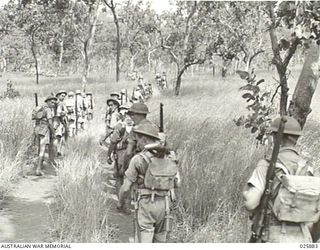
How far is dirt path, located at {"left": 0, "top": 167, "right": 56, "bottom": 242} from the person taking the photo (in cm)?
572

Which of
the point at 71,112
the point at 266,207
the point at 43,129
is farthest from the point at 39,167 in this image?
the point at 266,207

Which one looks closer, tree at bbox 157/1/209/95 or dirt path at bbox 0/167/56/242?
dirt path at bbox 0/167/56/242

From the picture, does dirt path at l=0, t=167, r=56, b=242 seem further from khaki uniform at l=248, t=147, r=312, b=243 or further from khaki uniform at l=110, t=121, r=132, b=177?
khaki uniform at l=248, t=147, r=312, b=243

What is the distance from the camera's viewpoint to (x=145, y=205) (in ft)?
13.9

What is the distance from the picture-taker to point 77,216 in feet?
17.9

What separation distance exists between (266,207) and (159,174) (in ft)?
3.55

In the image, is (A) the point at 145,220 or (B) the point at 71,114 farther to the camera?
(B) the point at 71,114

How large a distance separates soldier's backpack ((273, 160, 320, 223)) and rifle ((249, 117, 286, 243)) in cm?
6

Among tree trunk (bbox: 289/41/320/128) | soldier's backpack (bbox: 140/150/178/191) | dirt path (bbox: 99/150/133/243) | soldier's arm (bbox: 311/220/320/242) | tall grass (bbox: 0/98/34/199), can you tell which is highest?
tree trunk (bbox: 289/41/320/128)

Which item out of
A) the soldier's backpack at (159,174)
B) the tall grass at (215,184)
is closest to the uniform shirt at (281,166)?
the soldier's backpack at (159,174)

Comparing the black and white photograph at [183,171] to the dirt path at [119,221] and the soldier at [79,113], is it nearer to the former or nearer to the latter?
the dirt path at [119,221]

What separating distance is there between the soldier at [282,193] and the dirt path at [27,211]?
286 cm

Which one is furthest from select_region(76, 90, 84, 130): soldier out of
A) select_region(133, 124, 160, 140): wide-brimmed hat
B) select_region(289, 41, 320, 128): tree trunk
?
select_region(133, 124, 160, 140): wide-brimmed hat

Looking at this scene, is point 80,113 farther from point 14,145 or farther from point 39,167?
point 39,167
